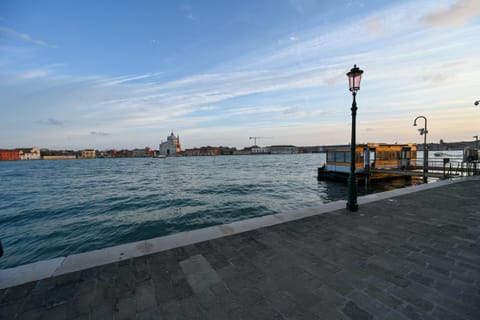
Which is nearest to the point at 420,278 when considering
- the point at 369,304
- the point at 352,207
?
the point at 369,304

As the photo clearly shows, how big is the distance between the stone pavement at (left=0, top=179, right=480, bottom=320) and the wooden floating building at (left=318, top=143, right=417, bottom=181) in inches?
645

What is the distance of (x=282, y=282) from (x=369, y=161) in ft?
66.2

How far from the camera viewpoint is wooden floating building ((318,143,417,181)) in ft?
61.3

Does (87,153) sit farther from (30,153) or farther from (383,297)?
(383,297)

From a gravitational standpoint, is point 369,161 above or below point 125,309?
above

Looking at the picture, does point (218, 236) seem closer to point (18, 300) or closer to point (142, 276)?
point (142, 276)

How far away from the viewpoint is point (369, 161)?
18.6 meters

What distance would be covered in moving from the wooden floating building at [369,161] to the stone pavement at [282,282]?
16.4m

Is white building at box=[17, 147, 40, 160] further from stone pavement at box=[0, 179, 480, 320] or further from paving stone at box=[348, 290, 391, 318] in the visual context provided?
paving stone at box=[348, 290, 391, 318]

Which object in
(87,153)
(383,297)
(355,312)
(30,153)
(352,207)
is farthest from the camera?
(87,153)

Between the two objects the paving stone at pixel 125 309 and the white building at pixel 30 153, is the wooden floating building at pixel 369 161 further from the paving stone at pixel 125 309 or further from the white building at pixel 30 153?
the white building at pixel 30 153

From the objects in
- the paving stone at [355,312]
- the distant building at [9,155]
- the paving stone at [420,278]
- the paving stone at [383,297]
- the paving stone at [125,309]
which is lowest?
the paving stone at [125,309]

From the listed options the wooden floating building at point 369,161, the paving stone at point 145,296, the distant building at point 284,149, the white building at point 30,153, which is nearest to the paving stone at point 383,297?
the paving stone at point 145,296

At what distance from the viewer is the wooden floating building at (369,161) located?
1869cm
